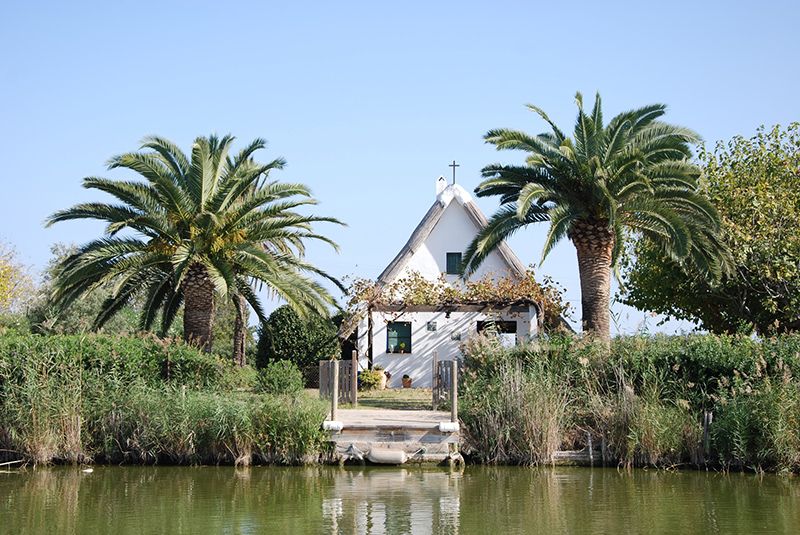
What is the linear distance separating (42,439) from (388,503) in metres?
7.59

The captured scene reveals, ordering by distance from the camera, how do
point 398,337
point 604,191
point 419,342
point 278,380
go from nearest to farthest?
1. point 278,380
2. point 604,191
3. point 419,342
4. point 398,337

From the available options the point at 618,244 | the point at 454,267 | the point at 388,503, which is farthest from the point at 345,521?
the point at 454,267

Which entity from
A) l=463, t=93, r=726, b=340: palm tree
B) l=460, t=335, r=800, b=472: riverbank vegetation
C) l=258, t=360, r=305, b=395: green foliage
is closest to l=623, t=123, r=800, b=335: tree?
l=463, t=93, r=726, b=340: palm tree

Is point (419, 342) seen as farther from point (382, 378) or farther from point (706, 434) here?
point (706, 434)

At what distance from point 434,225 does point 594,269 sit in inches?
457

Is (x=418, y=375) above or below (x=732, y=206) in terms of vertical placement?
below

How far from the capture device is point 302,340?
32062mm

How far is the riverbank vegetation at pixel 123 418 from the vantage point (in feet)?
58.9

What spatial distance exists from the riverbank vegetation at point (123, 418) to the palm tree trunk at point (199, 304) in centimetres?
477

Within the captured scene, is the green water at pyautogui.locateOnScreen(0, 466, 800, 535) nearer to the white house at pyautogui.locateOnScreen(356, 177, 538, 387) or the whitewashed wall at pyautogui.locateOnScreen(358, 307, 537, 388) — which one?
the white house at pyautogui.locateOnScreen(356, 177, 538, 387)

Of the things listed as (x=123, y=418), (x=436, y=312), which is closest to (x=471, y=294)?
(x=436, y=312)

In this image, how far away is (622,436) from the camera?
706 inches

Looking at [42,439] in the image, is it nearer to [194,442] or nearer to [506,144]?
[194,442]

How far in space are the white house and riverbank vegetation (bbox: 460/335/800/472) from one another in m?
9.99
